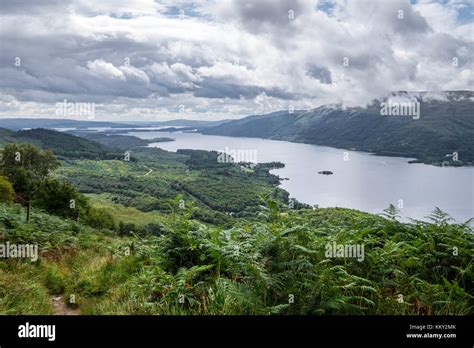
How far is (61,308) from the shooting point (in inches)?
184

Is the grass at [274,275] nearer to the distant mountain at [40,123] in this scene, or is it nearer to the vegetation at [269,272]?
the vegetation at [269,272]

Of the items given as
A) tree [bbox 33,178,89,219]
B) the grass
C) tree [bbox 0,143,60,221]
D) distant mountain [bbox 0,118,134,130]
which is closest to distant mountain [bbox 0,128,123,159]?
tree [bbox 0,143,60,221]

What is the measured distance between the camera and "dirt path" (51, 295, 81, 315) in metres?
4.53

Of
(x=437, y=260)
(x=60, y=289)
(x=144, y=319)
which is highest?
(x=437, y=260)

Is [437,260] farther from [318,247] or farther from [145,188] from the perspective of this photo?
[145,188]

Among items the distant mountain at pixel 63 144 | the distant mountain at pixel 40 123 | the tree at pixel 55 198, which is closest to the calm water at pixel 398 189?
the distant mountain at pixel 40 123

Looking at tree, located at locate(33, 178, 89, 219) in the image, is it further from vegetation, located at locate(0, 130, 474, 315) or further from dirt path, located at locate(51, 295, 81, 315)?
dirt path, located at locate(51, 295, 81, 315)

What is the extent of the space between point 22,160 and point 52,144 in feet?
362

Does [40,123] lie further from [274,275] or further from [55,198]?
[274,275]

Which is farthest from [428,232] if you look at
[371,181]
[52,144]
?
[52,144]

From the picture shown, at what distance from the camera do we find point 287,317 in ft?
11.8

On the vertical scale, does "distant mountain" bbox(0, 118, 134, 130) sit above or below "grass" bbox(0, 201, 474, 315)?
above

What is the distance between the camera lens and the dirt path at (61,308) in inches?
178

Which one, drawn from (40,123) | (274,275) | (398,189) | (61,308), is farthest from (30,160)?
(274,275)
